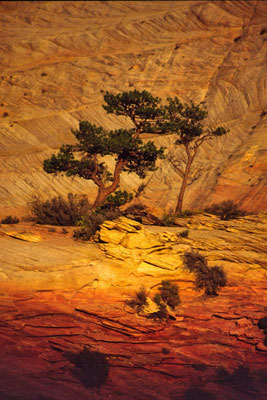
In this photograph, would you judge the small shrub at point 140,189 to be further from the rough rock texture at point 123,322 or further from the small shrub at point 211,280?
the small shrub at point 211,280

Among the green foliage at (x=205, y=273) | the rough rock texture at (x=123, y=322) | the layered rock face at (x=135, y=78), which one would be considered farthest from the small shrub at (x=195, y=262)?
the layered rock face at (x=135, y=78)

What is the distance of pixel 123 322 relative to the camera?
11.4 metres

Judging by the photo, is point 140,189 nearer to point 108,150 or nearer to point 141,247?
point 108,150

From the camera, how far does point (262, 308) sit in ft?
43.3

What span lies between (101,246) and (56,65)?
39.8 m

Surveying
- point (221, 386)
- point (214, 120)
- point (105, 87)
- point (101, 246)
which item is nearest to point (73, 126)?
point (105, 87)

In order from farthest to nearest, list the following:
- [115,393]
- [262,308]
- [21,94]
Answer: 1. [21,94]
2. [262,308]
3. [115,393]

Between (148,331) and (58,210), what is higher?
(58,210)

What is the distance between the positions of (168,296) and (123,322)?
210 cm

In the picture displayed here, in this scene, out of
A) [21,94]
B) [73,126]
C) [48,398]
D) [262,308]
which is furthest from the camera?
[21,94]

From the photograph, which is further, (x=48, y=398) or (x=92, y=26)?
(x=92, y=26)

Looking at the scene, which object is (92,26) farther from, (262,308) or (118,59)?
(262,308)

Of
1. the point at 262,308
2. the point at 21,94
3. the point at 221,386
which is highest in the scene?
the point at 21,94

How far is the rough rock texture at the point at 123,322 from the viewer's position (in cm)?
895
